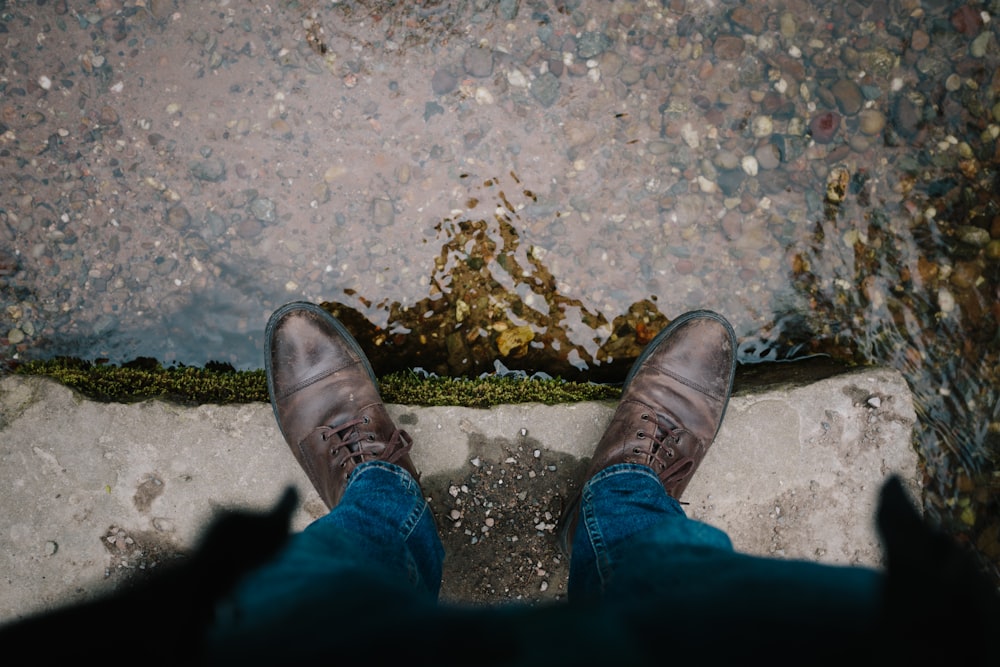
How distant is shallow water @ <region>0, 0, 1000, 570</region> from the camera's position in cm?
232

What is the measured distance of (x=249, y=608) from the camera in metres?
1.17

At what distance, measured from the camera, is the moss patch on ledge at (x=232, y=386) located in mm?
2238

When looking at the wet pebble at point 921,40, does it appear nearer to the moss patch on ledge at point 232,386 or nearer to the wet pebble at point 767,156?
the wet pebble at point 767,156

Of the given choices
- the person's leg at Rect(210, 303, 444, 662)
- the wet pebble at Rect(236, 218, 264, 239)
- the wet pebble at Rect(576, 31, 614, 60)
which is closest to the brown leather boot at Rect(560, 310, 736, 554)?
the person's leg at Rect(210, 303, 444, 662)

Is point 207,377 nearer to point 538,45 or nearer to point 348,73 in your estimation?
point 348,73

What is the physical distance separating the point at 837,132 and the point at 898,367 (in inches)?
37.5

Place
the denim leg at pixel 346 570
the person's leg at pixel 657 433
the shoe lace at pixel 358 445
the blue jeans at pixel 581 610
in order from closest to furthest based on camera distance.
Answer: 1. the blue jeans at pixel 581 610
2. the denim leg at pixel 346 570
3. the person's leg at pixel 657 433
4. the shoe lace at pixel 358 445

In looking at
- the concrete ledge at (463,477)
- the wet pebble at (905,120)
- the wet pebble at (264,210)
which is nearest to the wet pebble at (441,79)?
the wet pebble at (264,210)

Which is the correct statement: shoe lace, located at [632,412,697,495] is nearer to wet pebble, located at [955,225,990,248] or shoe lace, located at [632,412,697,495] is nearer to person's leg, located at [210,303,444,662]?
person's leg, located at [210,303,444,662]

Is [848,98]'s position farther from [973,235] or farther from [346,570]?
[346,570]

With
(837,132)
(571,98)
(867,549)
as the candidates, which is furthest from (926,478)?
(571,98)

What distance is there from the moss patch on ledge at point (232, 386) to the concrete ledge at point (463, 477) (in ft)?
0.19

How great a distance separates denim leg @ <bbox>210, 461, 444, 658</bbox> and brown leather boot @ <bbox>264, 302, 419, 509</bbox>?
107mm

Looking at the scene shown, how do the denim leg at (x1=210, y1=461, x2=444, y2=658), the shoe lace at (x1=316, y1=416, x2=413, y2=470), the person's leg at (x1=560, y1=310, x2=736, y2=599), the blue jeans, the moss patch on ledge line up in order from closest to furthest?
the blue jeans
the denim leg at (x1=210, y1=461, x2=444, y2=658)
the person's leg at (x1=560, y1=310, x2=736, y2=599)
the shoe lace at (x1=316, y1=416, x2=413, y2=470)
the moss patch on ledge
